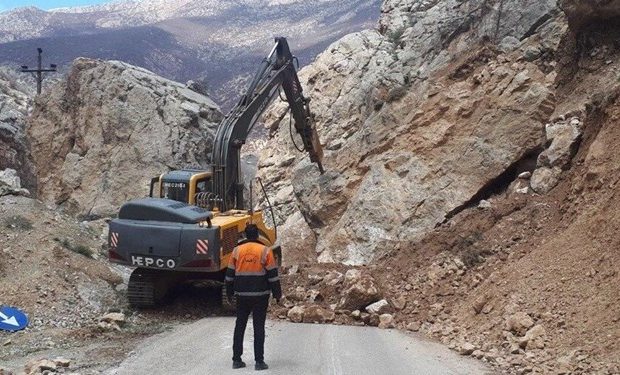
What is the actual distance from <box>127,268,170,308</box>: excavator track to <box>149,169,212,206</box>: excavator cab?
5.27 ft

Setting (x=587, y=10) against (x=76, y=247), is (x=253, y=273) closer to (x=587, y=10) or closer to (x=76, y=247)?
(x=76, y=247)

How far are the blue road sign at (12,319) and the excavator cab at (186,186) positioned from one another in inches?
148

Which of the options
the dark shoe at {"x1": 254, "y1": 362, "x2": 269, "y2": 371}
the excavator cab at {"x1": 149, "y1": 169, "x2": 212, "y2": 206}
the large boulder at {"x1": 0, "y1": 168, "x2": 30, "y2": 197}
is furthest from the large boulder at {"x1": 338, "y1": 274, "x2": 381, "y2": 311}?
the large boulder at {"x1": 0, "y1": 168, "x2": 30, "y2": 197}

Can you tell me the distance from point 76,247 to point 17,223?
3.77 feet

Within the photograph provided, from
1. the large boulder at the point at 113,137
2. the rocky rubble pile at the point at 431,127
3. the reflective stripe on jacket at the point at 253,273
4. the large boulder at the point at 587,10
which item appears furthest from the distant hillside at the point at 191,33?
the reflective stripe on jacket at the point at 253,273

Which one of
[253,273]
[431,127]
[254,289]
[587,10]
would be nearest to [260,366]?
[254,289]

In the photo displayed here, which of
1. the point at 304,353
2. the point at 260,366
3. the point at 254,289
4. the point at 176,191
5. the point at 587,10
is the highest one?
the point at 587,10

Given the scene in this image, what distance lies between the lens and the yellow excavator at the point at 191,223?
12.0m

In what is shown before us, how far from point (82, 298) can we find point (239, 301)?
Answer: 4.77m

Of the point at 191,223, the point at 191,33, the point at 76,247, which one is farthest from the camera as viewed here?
the point at 191,33

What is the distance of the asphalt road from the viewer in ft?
28.8

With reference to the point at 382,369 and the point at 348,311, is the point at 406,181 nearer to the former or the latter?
the point at 348,311

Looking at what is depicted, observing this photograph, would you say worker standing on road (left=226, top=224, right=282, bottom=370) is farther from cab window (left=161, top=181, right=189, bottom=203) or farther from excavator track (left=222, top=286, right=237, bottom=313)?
cab window (left=161, top=181, right=189, bottom=203)

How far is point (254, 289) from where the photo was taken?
875cm
